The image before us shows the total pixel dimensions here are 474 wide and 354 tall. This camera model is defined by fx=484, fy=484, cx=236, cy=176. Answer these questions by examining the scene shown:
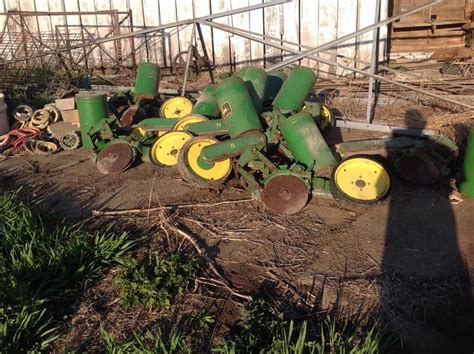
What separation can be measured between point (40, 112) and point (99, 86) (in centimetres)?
216

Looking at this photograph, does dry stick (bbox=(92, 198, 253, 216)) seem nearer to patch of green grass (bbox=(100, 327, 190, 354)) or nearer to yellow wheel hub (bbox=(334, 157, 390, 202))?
yellow wheel hub (bbox=(334, 157, 390, 202))

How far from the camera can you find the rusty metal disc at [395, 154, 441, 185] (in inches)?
207

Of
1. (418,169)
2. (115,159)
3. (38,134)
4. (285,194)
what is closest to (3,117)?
(38,134)

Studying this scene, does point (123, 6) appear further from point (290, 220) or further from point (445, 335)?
point (445, 335)

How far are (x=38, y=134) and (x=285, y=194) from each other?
15.7 ft

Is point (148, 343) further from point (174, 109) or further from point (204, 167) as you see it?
point (174, 109)

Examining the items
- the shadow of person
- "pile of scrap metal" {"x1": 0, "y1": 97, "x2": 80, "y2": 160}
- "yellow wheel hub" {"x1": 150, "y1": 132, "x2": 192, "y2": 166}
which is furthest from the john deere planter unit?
"pile of scrap metal" {"x1": 0, "y1": 97, "x2": 80, "y2": 160}

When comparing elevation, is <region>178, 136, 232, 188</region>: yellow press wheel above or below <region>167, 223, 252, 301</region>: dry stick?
above

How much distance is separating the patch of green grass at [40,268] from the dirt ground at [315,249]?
0.54 ft

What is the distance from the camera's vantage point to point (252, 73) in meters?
6.11

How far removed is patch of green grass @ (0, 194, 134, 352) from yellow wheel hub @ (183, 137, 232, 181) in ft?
4.17

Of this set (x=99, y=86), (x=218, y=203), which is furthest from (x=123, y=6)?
(x=218, y=203)

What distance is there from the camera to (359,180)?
481cm

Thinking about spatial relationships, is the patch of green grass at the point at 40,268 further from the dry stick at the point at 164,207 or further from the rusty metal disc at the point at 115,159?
the rusty metal disc at the point at 115,159
